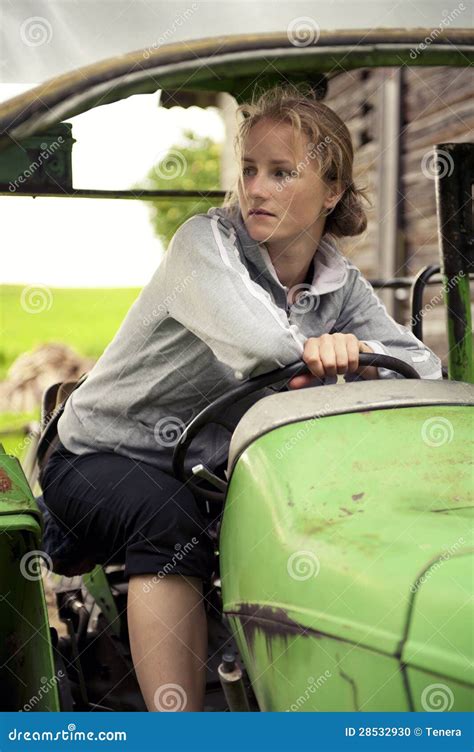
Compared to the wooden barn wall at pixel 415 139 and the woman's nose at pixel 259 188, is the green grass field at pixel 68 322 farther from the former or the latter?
the woman's nose at pixel 259 188

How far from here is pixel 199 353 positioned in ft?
7.30

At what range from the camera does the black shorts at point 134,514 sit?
2.14 meters

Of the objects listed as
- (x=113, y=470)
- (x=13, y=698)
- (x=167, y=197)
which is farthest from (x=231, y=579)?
(x=167, y=197)

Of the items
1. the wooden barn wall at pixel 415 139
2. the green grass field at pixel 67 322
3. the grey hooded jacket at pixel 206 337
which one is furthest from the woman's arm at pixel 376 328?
the green grass field at pixel 67 322

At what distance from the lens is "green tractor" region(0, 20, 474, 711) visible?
4.79 ft

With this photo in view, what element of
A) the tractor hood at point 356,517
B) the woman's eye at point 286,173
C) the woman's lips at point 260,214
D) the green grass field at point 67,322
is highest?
the woman's eye at point 286,173

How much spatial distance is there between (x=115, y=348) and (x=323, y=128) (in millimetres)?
693

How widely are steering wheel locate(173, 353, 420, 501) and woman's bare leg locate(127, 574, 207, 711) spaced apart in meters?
0.22

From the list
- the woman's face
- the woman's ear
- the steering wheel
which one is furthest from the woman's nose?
the steering wheel

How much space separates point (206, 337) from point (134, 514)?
1.40 feet

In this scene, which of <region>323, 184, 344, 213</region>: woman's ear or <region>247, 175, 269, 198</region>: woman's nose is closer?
<region>247, 175, 269, 198</region>: woman's nose

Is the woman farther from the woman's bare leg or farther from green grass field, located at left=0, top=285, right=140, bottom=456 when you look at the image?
green grass field, located at left=0, top=285, right=140, bottom=456

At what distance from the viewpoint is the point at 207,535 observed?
2.21m

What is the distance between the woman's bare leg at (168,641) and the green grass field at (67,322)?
753 centimetres
